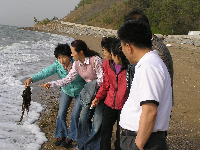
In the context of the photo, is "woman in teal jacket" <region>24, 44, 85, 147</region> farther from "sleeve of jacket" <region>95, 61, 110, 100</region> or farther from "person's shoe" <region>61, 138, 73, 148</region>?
"sleeve of jacket" <region>95, 61, 110, 100</region>

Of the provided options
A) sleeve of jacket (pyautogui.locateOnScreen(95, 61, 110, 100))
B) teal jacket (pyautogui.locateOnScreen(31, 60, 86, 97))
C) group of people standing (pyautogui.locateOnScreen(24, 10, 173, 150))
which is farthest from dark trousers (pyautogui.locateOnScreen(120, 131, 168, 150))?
teal jacket (pyautogui.locateOnScreen(31, 60, 86, 97))

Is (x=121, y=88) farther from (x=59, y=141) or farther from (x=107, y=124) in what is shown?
(x=59, y=141)

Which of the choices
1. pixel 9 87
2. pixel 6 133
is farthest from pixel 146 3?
pixel 6 133

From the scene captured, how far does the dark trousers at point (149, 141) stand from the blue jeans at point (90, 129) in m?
1.62

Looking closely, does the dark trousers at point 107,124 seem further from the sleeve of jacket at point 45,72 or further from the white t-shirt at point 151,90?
the white t-shirt at point 151,90

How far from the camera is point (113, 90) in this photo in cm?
328

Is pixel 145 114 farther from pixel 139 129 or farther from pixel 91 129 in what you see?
pixel 91 129

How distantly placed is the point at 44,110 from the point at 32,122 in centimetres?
82

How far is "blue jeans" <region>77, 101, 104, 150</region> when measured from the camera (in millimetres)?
A: 3639

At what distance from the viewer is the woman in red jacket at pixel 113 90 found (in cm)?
319

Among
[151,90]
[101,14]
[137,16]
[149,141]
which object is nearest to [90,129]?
[137,16]

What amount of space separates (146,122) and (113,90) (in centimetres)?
163

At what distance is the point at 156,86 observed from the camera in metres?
1.62

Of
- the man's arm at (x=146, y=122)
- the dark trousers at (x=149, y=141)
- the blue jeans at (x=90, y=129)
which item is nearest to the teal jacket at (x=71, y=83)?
the blue jeans at (x=90, y=129)
